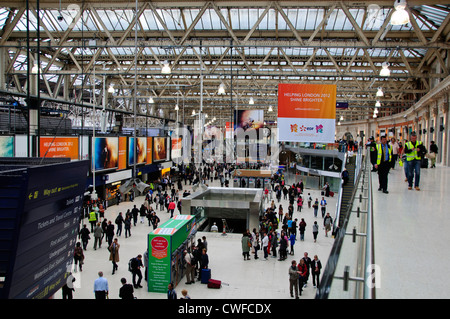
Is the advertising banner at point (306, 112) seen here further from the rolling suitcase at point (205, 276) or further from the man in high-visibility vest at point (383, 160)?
the rolling suitcase at point (205, 276)

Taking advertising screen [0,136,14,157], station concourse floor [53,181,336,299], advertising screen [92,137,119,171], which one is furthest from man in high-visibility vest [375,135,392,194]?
advertising screen [92,137,119,171]

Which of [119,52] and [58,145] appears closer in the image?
[58,145]

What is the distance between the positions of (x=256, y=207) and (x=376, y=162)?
972cm

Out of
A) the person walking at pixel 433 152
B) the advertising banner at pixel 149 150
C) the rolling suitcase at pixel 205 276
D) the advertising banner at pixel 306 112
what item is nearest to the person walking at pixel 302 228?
the advertising banner at pixel 306 112

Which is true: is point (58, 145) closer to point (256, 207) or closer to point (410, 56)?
point (256, 207)

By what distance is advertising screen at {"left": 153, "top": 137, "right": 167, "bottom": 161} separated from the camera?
3341 centimetres

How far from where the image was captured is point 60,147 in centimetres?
1962

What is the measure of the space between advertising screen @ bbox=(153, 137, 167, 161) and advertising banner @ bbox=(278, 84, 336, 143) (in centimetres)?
2172

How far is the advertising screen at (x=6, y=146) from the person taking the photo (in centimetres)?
1712

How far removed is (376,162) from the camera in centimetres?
988

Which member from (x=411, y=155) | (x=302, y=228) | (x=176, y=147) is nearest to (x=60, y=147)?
(x=302, y=228)

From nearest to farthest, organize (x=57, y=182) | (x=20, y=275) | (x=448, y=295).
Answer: (x=448, y=295) → (x=20, y=275) → (x=57, y=182)

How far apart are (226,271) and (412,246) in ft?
27.6

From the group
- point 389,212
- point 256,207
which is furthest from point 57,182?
point 256,207
